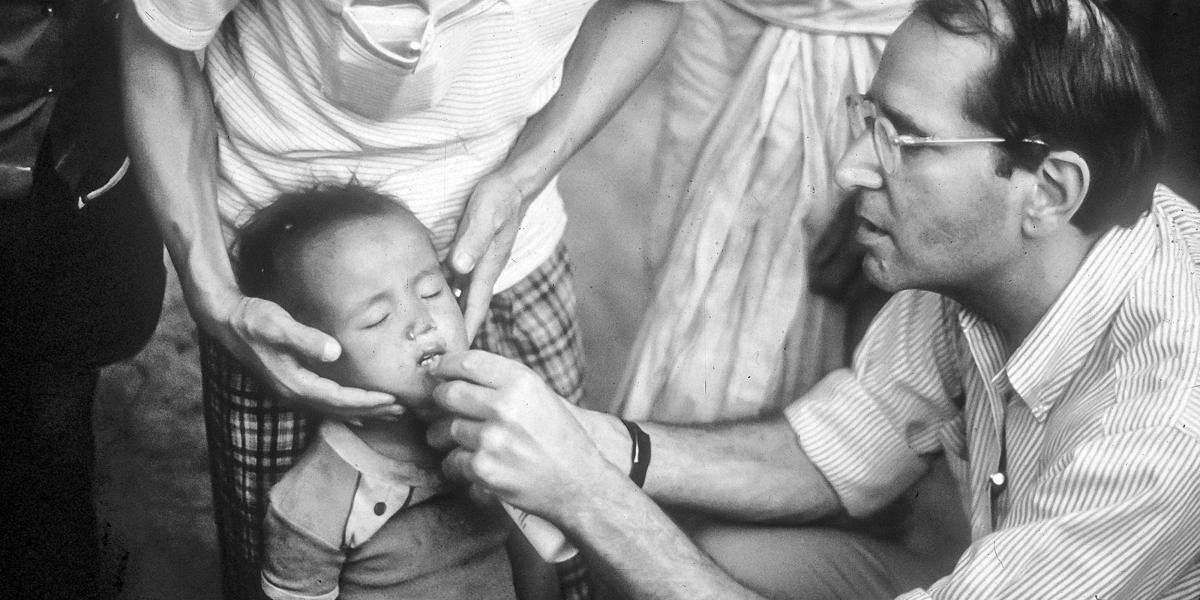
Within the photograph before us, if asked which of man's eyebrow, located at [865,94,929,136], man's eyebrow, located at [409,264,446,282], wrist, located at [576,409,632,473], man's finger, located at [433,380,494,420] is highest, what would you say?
man's eyebrow, located at [865,94,929,136]

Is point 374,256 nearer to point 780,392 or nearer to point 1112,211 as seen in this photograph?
point 780,392

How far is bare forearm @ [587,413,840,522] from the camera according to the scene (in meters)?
1.60

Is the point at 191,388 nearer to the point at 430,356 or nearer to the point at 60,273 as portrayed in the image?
the point at 60,273

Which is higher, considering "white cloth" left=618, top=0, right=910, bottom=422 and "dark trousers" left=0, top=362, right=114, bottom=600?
"white cloth" left=618, top=0, right=910, bottom=422

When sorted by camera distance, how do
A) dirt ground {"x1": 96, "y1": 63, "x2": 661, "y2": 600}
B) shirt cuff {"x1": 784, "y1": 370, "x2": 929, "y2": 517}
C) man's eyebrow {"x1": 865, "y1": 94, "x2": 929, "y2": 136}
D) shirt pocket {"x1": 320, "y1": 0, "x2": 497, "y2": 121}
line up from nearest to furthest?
shirt pocket {"x1": 320, "y1": 0, "x2": 497, "y2": 121}, man's eyebrow {"x1": 865, "y1": 94, "x2": 929, "y2": 136}, dirt ground {"x1": 96, "y1": 63, "x2": 661, "y2": 600}, shirt cuff {"x1": 784, "y1": 370, "x2": 929, "y2": 517}

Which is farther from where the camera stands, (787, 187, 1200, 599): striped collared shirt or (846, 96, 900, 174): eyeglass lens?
(846, 96, 900, 174): eyeglass lens

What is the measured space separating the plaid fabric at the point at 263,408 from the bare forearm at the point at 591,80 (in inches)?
5.0

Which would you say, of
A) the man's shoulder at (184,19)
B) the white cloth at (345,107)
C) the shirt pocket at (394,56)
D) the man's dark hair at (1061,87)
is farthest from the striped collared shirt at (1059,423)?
the man's shoulder at (184,19)

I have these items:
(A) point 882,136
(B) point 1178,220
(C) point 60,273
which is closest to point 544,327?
(A) point 882,136

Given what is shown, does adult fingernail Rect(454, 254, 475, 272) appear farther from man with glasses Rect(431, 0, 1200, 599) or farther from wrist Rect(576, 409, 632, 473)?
wrist Rect(576, 409, 632, 473)

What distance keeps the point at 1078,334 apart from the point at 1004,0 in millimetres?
422

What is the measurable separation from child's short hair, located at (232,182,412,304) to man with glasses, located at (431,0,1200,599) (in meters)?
0.21

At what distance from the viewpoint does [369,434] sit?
1.44m

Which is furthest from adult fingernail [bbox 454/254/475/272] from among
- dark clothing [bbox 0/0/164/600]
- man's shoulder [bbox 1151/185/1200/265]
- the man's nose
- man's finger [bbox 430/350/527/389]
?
man's shoulder [bbox 1151/185/1200/265]
